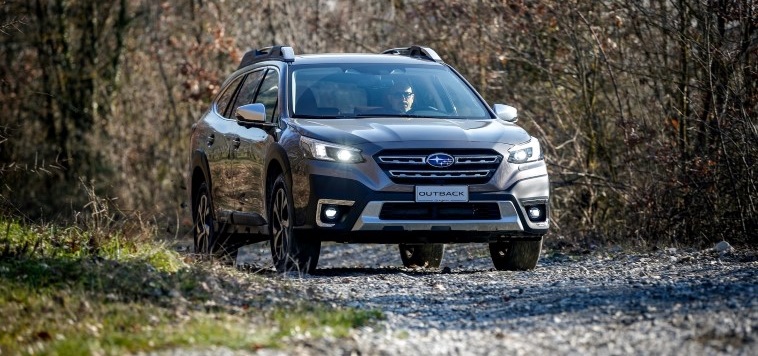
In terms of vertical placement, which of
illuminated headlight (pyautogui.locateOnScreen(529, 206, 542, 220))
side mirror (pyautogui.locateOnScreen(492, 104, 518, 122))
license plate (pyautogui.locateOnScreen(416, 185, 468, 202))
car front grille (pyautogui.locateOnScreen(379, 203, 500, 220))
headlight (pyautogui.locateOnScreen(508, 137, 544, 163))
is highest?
side mirror (pyautogui.locateOnScreen(492, 104, 518, 122))

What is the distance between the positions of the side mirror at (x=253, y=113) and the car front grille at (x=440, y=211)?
1.47 metres

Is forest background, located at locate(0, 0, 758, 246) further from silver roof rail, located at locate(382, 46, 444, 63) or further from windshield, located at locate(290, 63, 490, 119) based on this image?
silver roof rail, located at locate(382, 46, 444, 63)

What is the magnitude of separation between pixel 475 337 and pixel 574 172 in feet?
29.5

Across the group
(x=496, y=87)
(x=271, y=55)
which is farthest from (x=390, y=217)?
(x=496, y=87)

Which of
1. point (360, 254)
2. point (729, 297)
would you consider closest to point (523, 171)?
point (729, 297)

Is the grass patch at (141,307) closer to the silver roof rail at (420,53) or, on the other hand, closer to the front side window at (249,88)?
the front side window at (249,88)

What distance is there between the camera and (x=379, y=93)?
507 inches

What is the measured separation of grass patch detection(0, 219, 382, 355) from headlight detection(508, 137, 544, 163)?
88.9 inches

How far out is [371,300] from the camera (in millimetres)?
10133

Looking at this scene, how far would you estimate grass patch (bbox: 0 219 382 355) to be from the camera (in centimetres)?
769

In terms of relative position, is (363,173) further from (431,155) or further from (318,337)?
(318,337)

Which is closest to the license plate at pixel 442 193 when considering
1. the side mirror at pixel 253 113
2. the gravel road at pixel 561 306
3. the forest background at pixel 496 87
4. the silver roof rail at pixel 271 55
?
the gravel road at pixel 561 306

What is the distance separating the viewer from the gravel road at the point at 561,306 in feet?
25.4

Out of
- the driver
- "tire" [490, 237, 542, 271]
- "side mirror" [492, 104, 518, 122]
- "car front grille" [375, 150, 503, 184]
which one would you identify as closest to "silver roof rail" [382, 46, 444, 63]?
the driver
